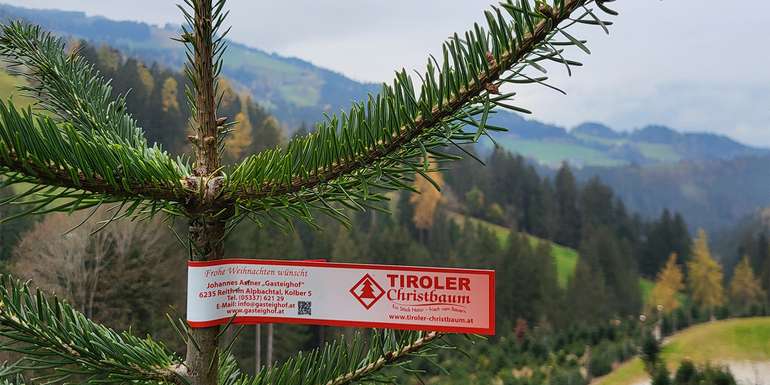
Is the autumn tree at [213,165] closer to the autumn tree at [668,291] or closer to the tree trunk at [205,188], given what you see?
the tree trunk at [205,188]

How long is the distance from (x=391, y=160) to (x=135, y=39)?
18834 cm

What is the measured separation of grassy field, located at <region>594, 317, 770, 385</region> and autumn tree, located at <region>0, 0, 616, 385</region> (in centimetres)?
1801

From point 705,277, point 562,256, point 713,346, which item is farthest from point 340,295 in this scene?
point 562,256

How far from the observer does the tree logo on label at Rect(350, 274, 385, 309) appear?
2.89 feet

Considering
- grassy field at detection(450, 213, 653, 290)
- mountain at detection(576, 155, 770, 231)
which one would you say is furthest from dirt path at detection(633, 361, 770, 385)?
mountain at detection(576, 155, 770, 231)

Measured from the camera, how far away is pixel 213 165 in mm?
951

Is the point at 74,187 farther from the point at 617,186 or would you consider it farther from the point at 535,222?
the point at 617,186

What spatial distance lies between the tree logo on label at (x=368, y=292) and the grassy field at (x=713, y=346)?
17.9 meters

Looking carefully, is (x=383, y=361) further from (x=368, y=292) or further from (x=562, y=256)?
(x=562, y=256)

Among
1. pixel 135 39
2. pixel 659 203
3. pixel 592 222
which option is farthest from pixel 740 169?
pixel 135 39

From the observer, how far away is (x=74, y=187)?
73cm

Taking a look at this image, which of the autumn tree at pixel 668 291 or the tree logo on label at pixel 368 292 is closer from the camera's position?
the tree logo on label at pixel 368 292

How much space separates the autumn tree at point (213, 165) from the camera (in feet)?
2.15

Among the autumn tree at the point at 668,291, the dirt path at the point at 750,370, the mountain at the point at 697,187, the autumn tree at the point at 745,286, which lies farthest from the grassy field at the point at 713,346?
the mountain at the point at 697,187
